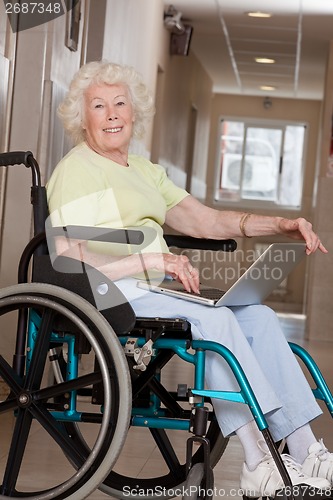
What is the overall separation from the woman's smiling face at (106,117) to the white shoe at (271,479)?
87 centimetres

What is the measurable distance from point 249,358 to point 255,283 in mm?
174

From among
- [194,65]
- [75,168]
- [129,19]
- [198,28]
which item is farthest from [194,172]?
[75,168]

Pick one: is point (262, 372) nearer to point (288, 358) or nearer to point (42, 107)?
point (288, 358)

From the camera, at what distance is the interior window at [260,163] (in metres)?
14.0

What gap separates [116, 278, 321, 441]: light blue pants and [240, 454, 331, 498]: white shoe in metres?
0.09

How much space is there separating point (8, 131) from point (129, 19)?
7.22ft

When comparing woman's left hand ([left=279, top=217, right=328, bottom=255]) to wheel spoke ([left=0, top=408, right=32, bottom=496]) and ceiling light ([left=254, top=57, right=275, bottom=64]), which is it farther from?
ceiling light ([left=254, top=57, right=275, bottom=64])

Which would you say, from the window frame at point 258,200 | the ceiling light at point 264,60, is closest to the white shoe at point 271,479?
the ceiling light at point 264,60

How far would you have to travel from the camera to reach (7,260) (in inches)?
144

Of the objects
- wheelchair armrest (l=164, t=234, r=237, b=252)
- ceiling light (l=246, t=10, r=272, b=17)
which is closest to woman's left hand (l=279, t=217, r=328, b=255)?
wheelchair armrest (l=164, t=234, r=237, b=252)

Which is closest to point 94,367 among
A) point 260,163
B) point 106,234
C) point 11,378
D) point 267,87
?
point 11,378

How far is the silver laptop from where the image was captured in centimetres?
204

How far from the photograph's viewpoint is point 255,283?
2102mm

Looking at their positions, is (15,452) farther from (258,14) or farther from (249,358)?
(258,14)
